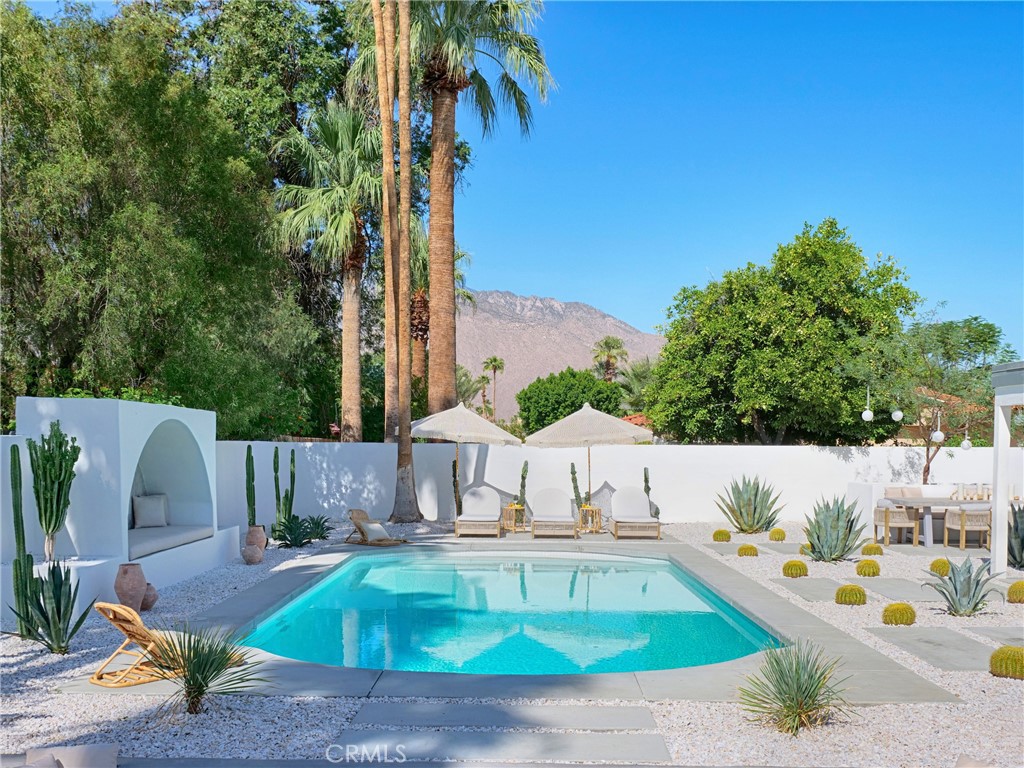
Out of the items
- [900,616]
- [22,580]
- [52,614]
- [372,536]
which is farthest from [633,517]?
[22,580]

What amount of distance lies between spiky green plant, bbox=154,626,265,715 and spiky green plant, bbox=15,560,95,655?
1.66 meters

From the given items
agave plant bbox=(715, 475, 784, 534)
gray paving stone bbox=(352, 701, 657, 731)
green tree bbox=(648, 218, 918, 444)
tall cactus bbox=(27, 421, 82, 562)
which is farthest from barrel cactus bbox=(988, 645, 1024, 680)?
green tree bbox=(648, 218, 918, 444)

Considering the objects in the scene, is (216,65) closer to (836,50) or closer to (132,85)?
(132,85)

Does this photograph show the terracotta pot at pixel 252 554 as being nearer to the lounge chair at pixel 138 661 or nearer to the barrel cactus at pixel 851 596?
the lounge chair at pixel 138 661

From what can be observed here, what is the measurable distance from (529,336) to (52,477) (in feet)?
372

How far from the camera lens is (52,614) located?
709cm

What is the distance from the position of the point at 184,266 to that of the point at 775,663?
11.2 m

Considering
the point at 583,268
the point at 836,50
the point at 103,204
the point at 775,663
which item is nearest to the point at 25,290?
the point at 103,204

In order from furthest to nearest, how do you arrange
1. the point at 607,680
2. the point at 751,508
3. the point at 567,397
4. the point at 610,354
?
the point at 610,354, the point at 567,397, the point at 751,508, the point at 607,680

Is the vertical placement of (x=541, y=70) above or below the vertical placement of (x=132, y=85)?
above

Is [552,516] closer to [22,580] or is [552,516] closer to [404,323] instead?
[404,323]

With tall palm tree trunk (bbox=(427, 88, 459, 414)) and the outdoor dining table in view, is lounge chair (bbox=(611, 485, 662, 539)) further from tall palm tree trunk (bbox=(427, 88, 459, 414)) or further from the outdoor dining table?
tall palm tree trunk (bbox=(427, 88, 459, 414))

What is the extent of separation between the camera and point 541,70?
1805 cm

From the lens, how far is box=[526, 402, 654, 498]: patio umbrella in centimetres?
1609
